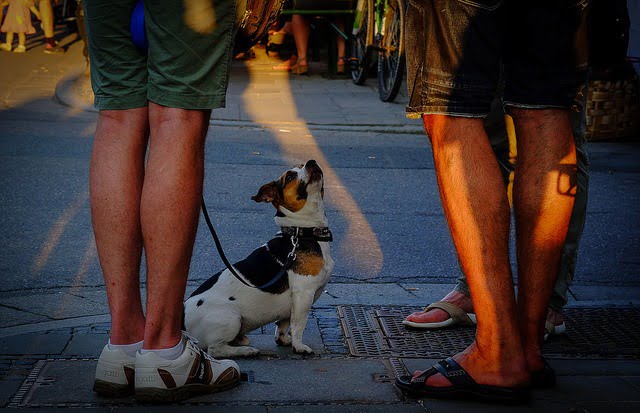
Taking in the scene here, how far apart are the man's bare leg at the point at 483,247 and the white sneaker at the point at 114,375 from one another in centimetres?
86

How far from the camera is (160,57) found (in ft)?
8.43

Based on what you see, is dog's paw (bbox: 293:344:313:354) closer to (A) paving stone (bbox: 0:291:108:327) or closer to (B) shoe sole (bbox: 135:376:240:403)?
(B) shoe sole (bbox: 135:376:240:403)

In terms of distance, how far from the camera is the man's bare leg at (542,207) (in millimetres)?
2785

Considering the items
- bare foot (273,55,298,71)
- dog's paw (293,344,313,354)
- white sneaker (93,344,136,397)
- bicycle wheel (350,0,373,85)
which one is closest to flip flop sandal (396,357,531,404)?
dog's paw (293,344,313,354)

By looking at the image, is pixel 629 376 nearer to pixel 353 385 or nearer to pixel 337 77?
pixel 353 385

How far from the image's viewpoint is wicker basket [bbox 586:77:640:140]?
8.11m

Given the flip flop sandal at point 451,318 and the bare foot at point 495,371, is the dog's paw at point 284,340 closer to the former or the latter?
the flip flop sandal at point 451,318

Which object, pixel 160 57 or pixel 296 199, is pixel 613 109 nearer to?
pixel 296 199

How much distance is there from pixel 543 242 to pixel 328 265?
93 centimetres

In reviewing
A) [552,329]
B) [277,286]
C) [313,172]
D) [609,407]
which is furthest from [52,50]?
[609,407]

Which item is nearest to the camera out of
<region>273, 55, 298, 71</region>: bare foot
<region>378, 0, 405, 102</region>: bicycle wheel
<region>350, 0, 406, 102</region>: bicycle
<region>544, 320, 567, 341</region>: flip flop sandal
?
<region>544, 320, 567, 341</region>: flip flop sandal

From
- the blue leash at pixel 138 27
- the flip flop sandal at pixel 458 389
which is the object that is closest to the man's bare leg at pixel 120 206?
the blue leash at pixel 138 27

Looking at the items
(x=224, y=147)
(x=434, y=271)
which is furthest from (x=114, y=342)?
(x=224, y=147)

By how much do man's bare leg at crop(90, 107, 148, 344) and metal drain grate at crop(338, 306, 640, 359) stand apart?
828 millimetres
